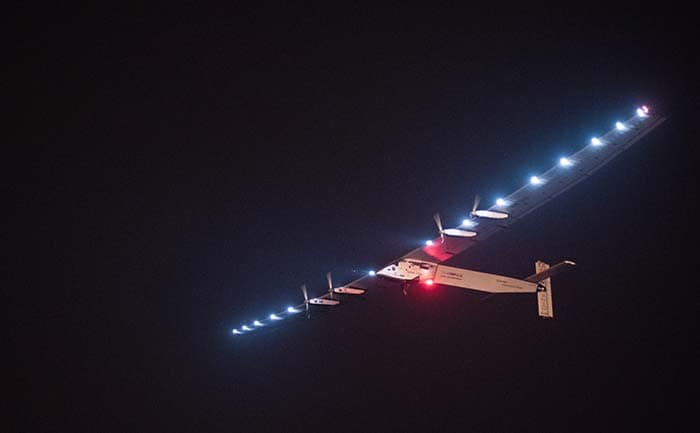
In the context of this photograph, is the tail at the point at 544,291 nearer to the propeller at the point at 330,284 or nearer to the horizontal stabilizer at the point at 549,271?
the horizontal stabilizer at the point at 549,271

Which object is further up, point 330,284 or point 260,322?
point 330,284

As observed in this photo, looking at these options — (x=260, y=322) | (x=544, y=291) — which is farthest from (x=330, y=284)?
(x=544, y=291)

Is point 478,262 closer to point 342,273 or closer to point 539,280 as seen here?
point 539,280

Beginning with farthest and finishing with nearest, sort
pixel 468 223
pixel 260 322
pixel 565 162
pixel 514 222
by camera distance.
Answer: pixel 260 322 → pixel 514 222 → pixel 468 223 → pixel 565 162

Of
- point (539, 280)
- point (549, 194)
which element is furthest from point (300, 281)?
point (549, 194)

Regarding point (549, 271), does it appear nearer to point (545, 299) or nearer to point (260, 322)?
point (545, 299)

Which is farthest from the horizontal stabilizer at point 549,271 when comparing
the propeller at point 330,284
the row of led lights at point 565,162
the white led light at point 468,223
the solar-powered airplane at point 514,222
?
the propeller at point 330,284

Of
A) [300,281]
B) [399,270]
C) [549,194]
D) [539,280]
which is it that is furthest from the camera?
[300,281]

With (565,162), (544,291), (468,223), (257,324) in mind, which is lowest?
(257,324)
